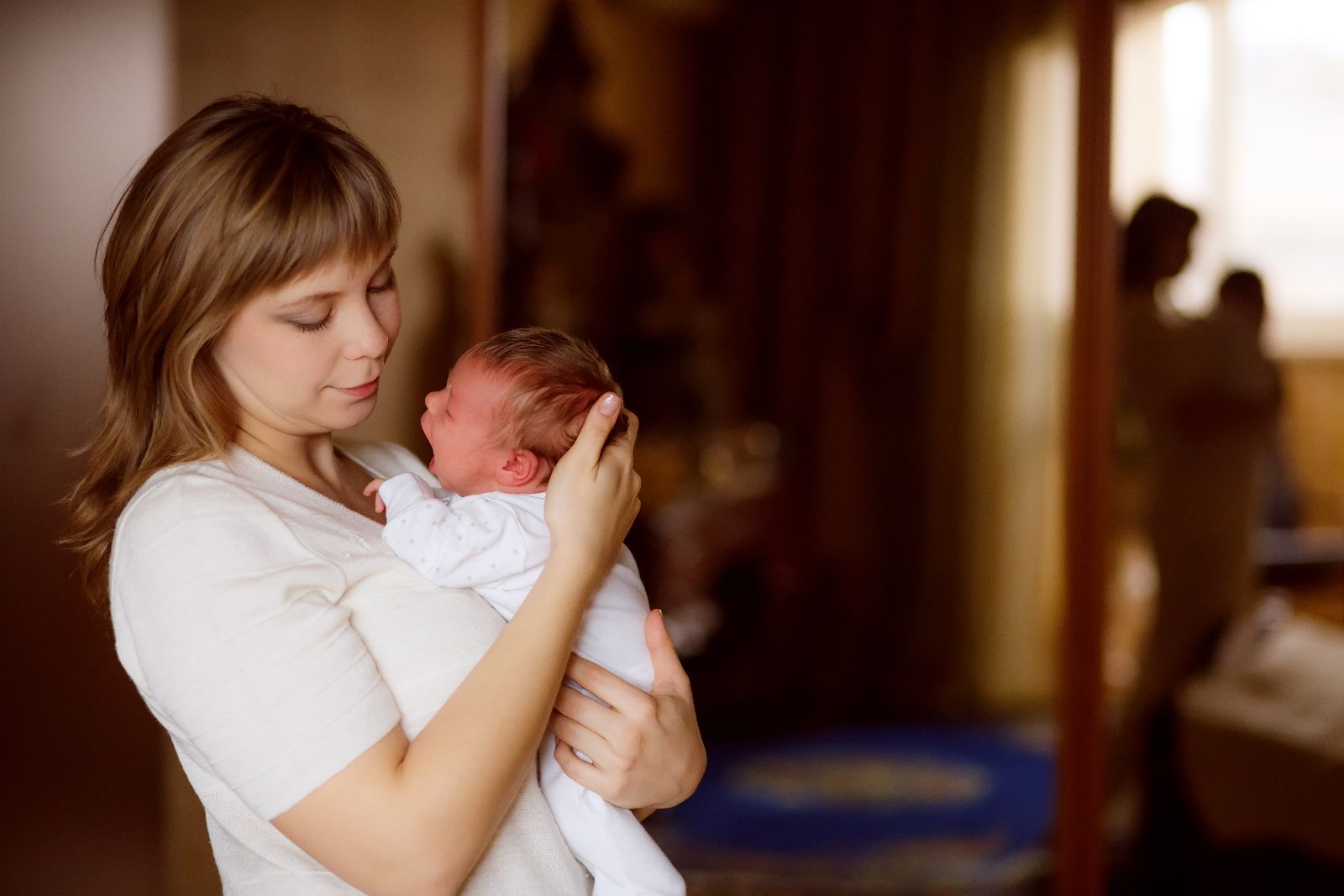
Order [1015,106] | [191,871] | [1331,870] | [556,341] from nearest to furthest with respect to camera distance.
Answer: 1. [556,341]
2. [191,871]
3. [1331,870]
4. [1015,106]

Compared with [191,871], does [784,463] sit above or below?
above

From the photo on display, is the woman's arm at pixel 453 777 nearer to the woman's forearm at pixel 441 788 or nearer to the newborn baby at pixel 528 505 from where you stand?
the woman's forearm at pixel 441 788

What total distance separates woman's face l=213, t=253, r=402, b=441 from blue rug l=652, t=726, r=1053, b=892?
91.5 inches

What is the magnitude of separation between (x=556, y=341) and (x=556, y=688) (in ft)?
1.18

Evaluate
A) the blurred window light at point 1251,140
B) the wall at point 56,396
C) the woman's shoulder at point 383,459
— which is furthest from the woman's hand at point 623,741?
the blurred window light at point 1251,140

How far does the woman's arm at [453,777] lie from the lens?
859 millimetres

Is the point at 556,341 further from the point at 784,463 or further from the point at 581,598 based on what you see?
the point at 784,463

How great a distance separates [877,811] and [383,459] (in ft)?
8.41

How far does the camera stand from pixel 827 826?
3.34 meters

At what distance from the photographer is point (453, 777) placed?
86 centimetres

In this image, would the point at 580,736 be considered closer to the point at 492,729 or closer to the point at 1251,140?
the point at 492,729

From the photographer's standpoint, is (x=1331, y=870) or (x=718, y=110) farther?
(x=718, y=110)

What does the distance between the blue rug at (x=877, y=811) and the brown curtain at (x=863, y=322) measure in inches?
16.6

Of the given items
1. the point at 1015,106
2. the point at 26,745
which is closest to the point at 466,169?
the point at 26,745
